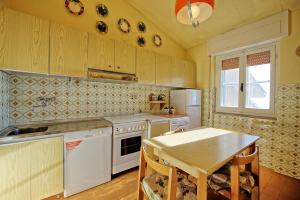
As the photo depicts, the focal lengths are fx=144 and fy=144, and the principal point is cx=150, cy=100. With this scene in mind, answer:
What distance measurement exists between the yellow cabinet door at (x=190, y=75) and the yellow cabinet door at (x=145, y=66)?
0.96 m

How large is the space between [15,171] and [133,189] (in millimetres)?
1251

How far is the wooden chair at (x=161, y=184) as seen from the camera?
33.1 inches

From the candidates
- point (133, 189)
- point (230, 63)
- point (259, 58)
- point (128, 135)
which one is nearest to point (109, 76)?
point (128, 135)

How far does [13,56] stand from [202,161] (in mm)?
2030

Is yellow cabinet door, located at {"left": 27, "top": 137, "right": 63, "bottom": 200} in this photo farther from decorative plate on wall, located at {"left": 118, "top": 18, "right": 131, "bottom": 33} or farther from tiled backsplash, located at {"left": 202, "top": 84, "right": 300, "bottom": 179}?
tiled backsplash, located at {"left": 202, "top": 84, "right": 300, "bottom": 179}

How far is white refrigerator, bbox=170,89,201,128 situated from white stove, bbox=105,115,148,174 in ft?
3.52

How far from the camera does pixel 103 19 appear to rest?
246 cm

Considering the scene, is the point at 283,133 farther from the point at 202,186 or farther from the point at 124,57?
the point at 124,57

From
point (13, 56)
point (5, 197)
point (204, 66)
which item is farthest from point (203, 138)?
point (204, 66)

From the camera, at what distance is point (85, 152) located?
5.72ft

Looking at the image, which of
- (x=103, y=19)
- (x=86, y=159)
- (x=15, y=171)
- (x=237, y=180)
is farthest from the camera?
(x=103, y=19)

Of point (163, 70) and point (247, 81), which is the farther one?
point (163, 70)

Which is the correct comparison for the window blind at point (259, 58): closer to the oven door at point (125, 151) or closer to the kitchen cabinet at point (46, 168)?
the oven door at point (125, 151)

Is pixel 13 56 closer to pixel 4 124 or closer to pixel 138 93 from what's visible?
pixel 4 124
